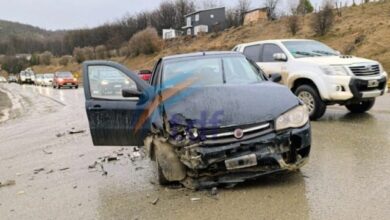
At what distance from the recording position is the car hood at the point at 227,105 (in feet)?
16.0

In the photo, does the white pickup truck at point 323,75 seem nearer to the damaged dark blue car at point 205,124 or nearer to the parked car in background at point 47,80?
the damaged dark blue car at point 205,124

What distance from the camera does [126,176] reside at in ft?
20.6

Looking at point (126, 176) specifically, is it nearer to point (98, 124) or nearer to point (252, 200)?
point (98, 124)

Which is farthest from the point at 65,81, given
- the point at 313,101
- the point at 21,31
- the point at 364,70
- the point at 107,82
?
the point at 21,31

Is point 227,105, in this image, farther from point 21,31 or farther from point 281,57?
point 21,31

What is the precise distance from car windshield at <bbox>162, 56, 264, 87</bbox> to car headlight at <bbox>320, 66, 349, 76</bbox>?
317 cm

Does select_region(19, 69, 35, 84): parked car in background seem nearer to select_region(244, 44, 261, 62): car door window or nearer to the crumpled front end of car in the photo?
select_region(244, 44, 261, 62): car door window

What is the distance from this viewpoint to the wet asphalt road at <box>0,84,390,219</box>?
4504mm

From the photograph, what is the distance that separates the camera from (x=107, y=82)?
636 centimetres

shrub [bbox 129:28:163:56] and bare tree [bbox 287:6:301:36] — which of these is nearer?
bare tree [bbox 287:6:301:36]

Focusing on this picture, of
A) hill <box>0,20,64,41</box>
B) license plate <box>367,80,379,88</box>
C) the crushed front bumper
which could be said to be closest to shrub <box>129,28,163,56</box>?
license plate <box>367,80,379,88</box>

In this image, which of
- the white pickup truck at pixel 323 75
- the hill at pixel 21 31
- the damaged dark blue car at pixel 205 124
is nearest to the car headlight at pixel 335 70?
the white pickup truck at pixel 323 75

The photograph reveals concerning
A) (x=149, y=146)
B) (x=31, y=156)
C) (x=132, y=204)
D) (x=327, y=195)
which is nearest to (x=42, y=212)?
(x=132, y=204)

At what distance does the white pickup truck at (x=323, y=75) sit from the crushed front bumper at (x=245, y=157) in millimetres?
4446
